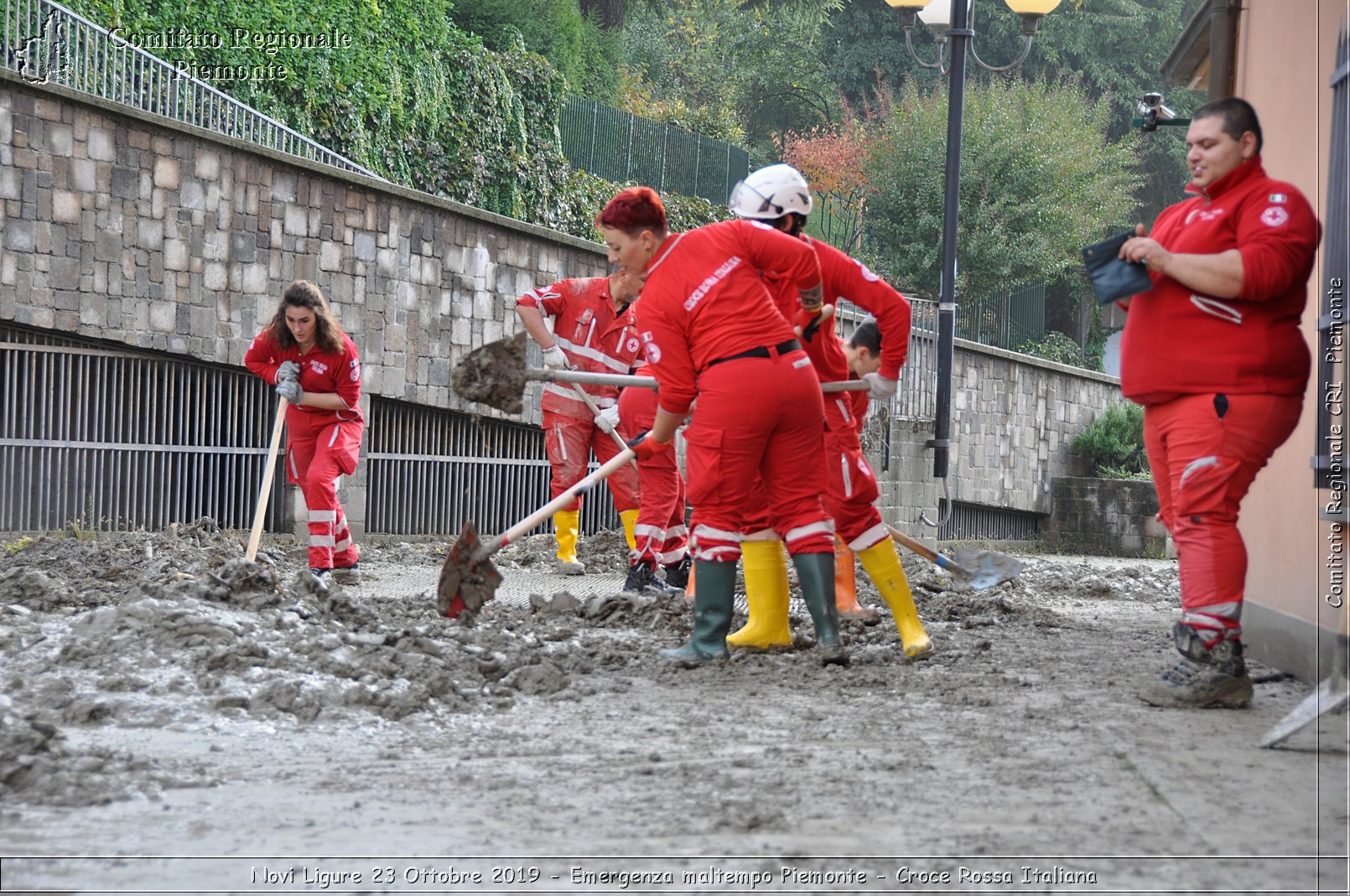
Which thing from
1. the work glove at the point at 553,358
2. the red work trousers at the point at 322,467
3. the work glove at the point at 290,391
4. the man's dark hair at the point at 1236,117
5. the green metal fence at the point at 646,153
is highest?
the green metal fence at the point at 646,153

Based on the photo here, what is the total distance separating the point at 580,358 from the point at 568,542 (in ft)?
4.70

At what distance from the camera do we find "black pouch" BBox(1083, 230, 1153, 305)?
17.0ft

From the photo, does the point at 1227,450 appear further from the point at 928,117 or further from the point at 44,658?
the point at 928,117

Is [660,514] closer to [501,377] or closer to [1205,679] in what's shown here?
[501,377]

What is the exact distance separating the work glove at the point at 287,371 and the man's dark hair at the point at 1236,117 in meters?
5.13

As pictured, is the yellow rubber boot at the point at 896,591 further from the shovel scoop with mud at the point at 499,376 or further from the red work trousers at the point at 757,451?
the shovel scoop with mud at the point at 499,376

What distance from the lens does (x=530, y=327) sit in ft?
31.5

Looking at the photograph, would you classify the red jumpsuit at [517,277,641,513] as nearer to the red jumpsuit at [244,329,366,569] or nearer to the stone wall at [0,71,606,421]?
the red jumpsuit at [244,329,366,569]

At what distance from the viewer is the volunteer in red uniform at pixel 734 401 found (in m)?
5.81

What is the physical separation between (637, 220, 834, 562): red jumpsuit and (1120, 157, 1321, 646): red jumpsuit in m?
1.37

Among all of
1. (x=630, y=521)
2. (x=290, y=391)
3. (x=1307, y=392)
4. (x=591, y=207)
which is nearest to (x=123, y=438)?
(x=290, y=391)

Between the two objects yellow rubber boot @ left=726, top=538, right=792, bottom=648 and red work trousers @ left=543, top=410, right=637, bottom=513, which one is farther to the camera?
red work trousers @ left=543, top=410, right=637, bottom=513

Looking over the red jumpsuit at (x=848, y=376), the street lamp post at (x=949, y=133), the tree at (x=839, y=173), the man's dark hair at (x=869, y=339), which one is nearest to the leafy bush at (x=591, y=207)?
the street lamp post at (x=949, y=133)

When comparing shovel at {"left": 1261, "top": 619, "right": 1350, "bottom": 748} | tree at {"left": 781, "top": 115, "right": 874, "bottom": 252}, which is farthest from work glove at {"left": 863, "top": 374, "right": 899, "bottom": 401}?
tree at {"left": 781, "top": 115, "right": 874, "bottom": 252}
